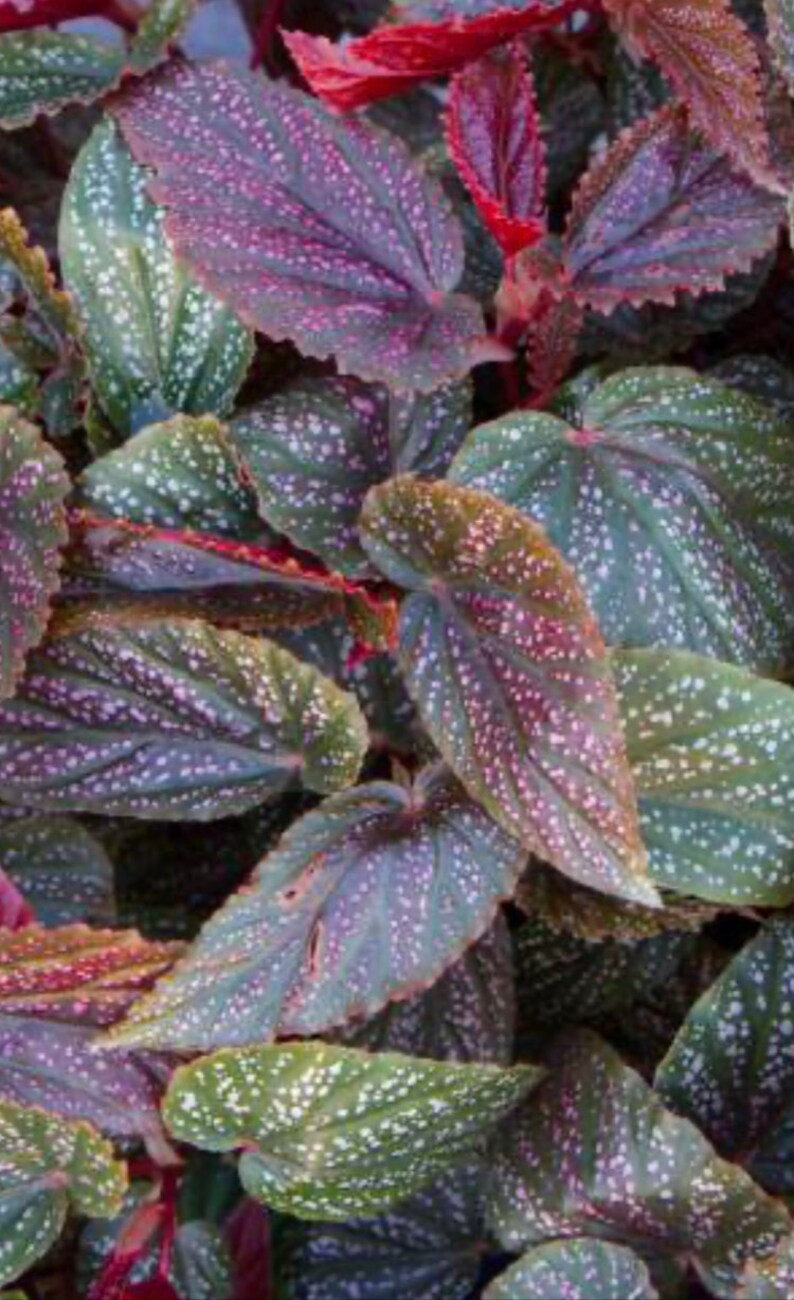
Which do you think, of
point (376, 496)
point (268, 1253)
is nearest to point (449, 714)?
point (376, 496)

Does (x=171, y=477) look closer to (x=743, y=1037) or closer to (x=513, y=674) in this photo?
(x=513, y=674)

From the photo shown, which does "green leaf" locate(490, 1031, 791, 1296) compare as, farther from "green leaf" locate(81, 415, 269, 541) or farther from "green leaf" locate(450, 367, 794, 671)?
"green leaf" locate(81, 415, 269, 541)

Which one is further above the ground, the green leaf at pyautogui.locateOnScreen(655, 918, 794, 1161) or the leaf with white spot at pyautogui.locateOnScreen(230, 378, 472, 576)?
the leaf with white spot at pyautogui.locateOnScreen(230, 378, 472, 576)

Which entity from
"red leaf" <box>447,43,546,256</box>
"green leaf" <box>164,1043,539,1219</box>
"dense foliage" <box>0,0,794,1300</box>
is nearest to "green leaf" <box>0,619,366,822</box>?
"dense foliage" <box>0,0,794,1300</box>

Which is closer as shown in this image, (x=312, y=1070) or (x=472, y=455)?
(x=312, y=1070)

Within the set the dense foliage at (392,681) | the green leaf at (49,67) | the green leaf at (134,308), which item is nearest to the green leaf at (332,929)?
the dense foliage at (392,681)

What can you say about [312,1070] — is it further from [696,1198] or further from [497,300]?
[497,300]

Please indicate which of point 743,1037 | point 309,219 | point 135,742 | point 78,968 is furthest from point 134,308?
point 743,1037

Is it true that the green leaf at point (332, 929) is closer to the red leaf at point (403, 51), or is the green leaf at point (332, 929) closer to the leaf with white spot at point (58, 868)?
the leaf with white spot at point (58, 868)
